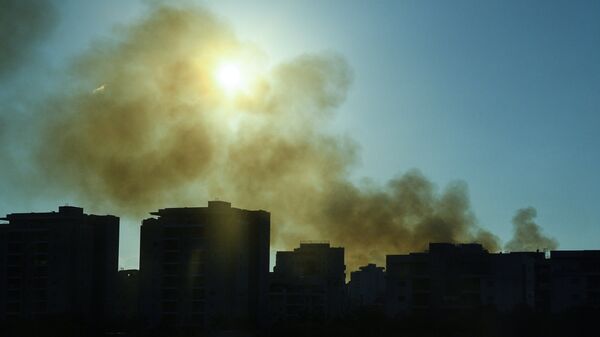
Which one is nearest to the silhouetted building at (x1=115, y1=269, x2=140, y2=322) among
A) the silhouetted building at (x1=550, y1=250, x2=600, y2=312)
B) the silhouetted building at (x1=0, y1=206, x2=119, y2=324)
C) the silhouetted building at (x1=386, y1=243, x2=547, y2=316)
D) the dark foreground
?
the silhouetted building at (x1=0, y1=206, x2=119, y2=324)

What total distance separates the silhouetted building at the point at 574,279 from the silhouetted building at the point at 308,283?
3555 cm

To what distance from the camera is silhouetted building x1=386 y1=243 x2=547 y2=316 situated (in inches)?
4651

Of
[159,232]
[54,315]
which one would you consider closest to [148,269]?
[159,232]

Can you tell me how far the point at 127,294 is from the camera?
521 feet

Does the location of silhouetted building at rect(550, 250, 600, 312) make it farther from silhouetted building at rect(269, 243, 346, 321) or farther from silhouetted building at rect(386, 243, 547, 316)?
Answer: silhouetted building at rect(269, 243, 346, 321)

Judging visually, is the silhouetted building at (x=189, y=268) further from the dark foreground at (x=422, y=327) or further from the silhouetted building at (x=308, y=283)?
the silhouetted building at (x=308, y=283)

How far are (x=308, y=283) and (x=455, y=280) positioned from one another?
4685 cm

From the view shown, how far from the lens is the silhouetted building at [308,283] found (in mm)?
156375

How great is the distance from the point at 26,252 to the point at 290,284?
46.6 meters

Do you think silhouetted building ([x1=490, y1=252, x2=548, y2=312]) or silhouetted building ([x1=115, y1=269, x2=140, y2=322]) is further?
silhouetted building ([x1=115, y1=269, x2=140, y2=322])


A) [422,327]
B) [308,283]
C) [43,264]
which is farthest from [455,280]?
[43,264]

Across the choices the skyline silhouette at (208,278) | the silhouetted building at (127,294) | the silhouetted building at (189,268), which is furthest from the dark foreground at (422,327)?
the silhouetted building at (127,294)

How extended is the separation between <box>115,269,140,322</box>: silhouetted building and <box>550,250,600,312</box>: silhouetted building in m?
58.5

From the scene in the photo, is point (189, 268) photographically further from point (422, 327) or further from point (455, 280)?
point (455, 280)
